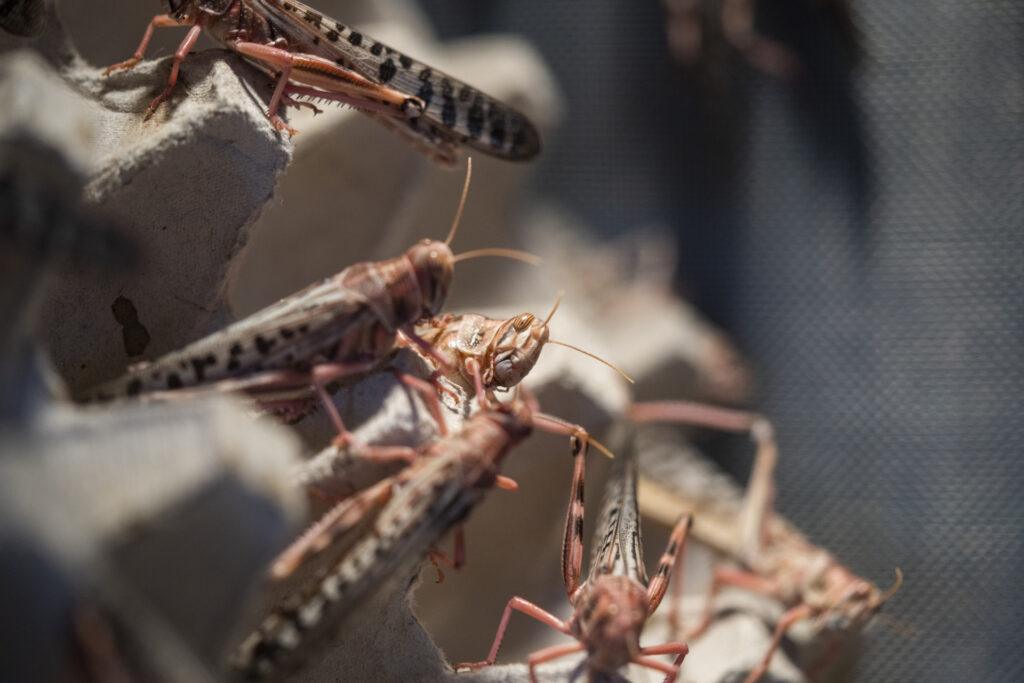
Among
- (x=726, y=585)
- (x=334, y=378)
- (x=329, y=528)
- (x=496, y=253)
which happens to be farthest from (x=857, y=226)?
(x=329, y=528)

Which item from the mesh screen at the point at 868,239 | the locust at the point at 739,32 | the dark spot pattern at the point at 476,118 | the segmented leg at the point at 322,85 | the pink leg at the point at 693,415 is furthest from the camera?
the locust at the point at 739,32

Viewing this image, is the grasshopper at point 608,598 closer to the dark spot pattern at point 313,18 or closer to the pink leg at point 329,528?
the pink leg at point 329,528

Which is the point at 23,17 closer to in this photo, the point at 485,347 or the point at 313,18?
the point at 313,18

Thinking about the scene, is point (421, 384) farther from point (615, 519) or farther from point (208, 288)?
point (615, 519)

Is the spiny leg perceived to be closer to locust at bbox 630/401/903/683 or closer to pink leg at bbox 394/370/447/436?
pink leg at bbox 394/370/447/436

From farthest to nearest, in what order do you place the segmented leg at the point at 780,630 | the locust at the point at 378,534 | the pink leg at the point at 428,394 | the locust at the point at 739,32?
the locust at the point at 739,32
the segmented leg at the point at 780,630
the pink leg at the point at 428,394
the locust at the point at 378,534

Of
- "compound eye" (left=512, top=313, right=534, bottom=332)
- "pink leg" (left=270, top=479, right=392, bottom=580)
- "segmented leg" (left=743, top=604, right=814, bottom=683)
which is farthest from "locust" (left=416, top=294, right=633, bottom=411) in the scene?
"segmented leg" (left=743, top=604, right=814, bottom=683)

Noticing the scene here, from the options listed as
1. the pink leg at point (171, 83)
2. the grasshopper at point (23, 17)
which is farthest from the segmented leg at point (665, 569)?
the grasshopper at point (23, 17)
